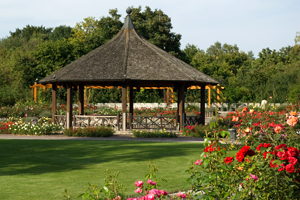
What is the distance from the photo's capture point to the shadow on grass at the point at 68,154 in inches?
441

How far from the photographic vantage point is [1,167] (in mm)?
11195

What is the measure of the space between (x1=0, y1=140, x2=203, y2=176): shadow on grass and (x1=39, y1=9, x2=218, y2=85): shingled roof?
5.93 m

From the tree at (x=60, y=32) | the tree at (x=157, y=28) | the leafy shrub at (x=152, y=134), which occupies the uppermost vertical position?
the tree at (x=60, y=32)

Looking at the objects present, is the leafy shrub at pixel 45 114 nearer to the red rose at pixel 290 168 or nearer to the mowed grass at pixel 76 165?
the mowed grass at pixel 76 165

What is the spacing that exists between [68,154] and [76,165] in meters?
2.25

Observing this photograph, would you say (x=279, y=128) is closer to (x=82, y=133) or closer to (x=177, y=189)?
(x=177, y=189)

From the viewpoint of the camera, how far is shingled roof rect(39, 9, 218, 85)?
21.9 metres

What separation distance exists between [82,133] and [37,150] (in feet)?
20.2

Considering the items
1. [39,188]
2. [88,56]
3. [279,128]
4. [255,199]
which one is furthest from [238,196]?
[88,56]

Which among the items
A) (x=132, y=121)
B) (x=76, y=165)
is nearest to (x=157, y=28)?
(x=132, y=121)

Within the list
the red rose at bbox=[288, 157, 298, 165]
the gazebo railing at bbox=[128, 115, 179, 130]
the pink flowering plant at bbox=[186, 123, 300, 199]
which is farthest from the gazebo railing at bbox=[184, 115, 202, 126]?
the red rose at bbox=[288, 157, 298, 165]

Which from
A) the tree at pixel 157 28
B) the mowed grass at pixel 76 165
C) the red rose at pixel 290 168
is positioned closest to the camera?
the red rose at pixel 290 168

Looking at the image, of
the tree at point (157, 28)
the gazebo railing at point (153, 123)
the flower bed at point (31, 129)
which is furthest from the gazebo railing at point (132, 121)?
the tree at point (157, 28)

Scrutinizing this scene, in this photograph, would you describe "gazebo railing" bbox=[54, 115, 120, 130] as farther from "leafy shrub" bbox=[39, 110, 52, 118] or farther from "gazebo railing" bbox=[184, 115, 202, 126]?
"leafy shrub" bbox=[39, 110, 52, 118]
